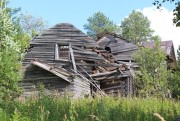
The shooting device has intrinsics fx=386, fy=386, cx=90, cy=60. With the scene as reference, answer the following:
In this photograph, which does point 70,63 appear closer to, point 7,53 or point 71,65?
point 71,65

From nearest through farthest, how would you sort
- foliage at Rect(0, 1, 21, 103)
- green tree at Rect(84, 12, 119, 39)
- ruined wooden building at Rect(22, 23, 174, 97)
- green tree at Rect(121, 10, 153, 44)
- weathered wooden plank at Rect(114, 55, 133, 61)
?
foliage at Rect(0, 1, 21, 103), ruined wooden building at Rect(22, 23, 174, 97), weathered wooden plank at Rect(114, 55, 133, 61), green tree at Rect(121, 10, 153, 44), green tree at Rect(84, 12, 119, 39)

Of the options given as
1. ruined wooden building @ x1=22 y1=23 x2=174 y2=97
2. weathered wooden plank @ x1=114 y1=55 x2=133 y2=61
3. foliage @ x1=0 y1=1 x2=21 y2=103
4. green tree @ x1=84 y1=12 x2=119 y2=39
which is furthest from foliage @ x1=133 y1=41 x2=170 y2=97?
green tree @ x1=84 y1=12 x2=119 y2=39

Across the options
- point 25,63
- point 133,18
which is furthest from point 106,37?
point 133,18

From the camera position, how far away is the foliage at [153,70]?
34.6 m

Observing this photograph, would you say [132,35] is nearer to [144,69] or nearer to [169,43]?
[169,43]

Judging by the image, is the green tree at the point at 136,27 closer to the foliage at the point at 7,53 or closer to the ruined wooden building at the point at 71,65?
the ruined wooden building at the point at 71,65

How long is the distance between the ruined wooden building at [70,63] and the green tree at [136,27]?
53.8 m

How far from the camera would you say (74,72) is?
3086 cm

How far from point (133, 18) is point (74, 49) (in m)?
61.4

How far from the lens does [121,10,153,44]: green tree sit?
88.9 meters

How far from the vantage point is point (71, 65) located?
32.1 meters

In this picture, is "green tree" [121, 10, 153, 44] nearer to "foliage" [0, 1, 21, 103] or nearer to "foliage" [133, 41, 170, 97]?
"foliage" [133, 41, 170, 97]

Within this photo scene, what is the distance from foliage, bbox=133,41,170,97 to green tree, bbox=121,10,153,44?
168 feet

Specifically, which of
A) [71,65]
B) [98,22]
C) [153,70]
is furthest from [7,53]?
[98,22]
